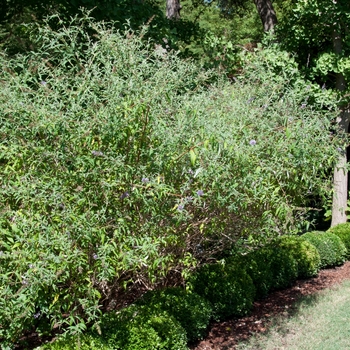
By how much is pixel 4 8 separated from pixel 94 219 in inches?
244

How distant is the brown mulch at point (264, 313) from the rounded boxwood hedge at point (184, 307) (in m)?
0.17

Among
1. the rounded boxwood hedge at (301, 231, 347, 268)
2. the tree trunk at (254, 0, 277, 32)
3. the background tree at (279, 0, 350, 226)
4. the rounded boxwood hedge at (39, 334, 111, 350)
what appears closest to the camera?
the rounded boxwood hedge at (39, 334, 111, 350)

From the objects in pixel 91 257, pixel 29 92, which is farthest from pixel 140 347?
pixel 29 92

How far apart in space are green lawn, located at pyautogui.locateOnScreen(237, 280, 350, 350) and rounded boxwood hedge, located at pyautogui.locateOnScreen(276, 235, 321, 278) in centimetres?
118

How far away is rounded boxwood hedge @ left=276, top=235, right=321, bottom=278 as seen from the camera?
23.2ft

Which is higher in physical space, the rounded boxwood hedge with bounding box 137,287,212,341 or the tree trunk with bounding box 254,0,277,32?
the tree trunk with bounding box 254,0,277,32

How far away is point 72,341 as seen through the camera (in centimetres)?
343

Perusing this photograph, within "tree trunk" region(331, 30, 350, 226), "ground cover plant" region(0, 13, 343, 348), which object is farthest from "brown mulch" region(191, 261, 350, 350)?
"tree trunk" region(331, 30, 350, 226)

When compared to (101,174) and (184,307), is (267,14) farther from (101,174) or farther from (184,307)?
(101,174)

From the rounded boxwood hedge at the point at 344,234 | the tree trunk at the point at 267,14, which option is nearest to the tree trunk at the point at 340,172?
the rounded boxwood hedge at the point at 344,234

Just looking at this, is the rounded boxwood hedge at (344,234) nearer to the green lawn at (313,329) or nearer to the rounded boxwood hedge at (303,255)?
the rounded boxwood hedge at (303,255)

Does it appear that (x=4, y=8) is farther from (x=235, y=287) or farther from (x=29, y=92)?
(x=235, y=287)

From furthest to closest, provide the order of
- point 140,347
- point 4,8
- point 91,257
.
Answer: point 4,8, point 140,347, point 91,257

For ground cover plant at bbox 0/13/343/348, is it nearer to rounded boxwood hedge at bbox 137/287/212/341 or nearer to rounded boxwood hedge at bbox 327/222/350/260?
rounded boxwood hedge at bbox 137/287/212/341
